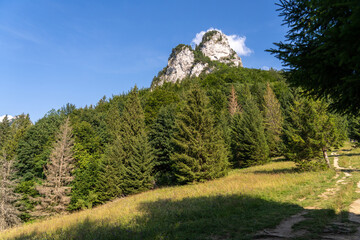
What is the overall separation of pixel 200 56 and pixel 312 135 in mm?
159692

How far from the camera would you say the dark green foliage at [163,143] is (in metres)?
29.1

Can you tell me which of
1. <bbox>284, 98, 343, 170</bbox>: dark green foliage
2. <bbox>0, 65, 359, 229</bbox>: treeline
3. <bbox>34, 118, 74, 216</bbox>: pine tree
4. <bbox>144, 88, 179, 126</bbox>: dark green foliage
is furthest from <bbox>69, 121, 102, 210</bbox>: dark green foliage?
<bbox>284, 98, 343, 170</bbox>: dark green foliage

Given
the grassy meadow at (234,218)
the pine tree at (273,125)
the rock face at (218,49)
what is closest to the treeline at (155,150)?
the pine tree at (273,125)

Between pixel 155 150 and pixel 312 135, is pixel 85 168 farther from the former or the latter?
pixel 312 135

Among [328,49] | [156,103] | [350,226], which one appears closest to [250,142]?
[156,103]

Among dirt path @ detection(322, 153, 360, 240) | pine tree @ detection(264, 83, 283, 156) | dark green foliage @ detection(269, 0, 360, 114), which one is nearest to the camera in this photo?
dark green foliage @ detection(269, 0, 360, 114)

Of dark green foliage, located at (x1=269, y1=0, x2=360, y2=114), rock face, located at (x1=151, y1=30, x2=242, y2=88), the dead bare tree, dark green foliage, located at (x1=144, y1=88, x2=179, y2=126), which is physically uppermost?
rock face, located at (x1=151, y1=30, x2=242, y2=88)

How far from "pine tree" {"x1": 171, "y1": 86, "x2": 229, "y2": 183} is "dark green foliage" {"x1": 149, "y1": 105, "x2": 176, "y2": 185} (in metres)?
7.89

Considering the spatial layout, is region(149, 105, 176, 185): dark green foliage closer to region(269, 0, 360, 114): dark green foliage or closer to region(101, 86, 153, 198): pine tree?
region(101, 86, 153, 198): pine tree

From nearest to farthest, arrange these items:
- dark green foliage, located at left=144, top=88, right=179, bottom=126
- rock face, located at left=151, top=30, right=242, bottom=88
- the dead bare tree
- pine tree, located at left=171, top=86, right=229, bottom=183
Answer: pine tree, located at left=171, top=86, right=229, bottom=183, the dead bare tree, dark green foliage, located at left=144, top=88, right=179, bottom=126, rock face, located at left=151, top=30, right=242, bottom=88

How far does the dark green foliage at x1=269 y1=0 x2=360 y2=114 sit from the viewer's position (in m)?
2.83

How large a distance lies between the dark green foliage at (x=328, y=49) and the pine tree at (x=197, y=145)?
1612 cm

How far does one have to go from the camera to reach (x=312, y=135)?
16203 millimetres

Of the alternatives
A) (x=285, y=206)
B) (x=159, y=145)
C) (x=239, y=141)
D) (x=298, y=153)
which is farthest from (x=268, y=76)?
(x=285, y=206)
